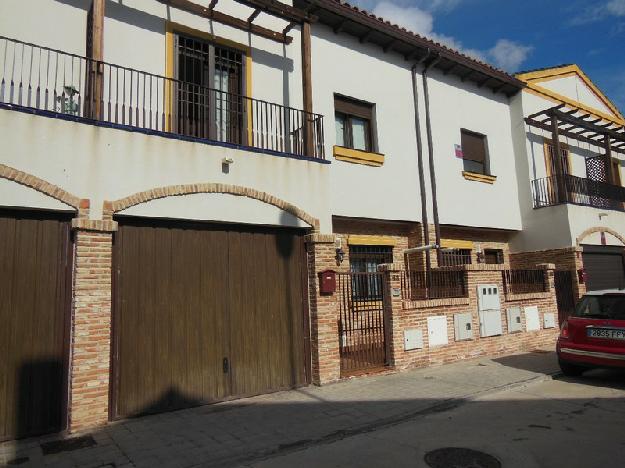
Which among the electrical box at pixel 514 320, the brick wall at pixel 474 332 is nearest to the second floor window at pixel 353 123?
the brick wall at pixel 474 332

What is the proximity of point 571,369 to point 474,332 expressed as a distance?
2.09 metres

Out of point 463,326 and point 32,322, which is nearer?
point 32,322

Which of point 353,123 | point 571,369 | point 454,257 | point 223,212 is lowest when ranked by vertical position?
point 571,369

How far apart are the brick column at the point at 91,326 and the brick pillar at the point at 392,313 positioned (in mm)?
4805

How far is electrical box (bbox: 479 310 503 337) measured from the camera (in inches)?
389

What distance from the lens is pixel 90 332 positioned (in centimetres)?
568

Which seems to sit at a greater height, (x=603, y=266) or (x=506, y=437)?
(x=603, y=266)

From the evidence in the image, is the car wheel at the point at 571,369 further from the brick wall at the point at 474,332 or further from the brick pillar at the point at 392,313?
the brick pillar at the point at 392,313

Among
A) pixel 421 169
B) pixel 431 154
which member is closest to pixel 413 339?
pixel 421 169

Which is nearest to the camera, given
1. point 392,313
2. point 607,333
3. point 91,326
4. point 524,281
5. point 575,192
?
point 91,326

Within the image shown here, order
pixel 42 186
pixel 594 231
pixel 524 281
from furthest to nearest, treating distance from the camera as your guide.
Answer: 1. pixel 594 231
2. pixel 524 281
3. pixel 42 186

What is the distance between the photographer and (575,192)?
14008mm

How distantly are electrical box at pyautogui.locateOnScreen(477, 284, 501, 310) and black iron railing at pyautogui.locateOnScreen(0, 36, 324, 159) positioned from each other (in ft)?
15.3

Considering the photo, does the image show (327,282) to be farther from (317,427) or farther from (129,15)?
(129,15)
